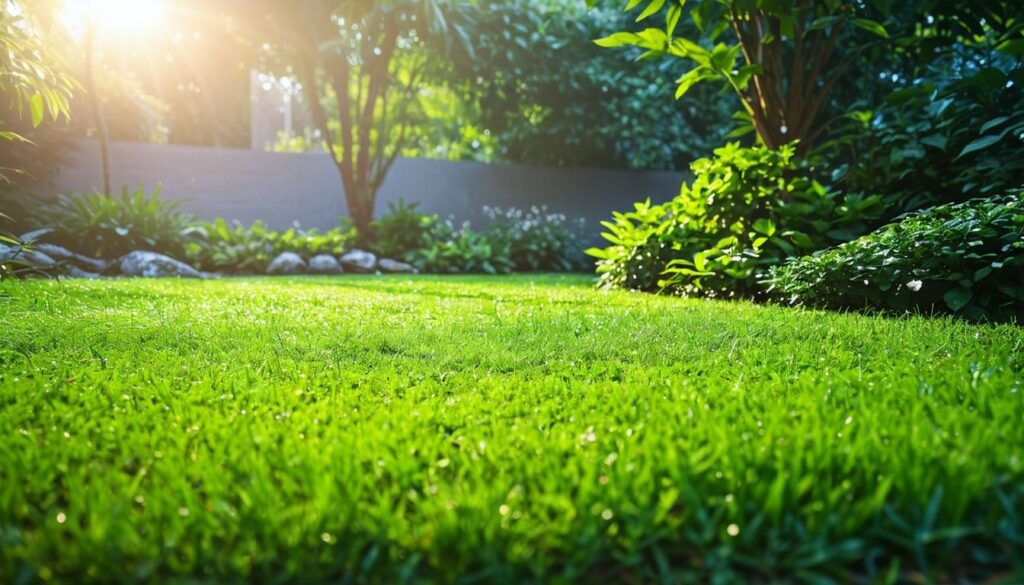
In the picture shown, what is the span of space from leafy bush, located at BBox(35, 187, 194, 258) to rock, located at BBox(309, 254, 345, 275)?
170 centimetres

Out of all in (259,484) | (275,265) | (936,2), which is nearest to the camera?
(259,484)

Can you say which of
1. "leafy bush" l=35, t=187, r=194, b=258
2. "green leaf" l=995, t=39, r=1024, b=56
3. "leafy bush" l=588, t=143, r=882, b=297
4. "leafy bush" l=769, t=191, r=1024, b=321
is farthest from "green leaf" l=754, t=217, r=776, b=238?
"leafy bush" l=35, t=187, r=194, b=258

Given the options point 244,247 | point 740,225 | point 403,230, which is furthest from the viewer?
point 403,230

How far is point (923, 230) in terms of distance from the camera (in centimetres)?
400

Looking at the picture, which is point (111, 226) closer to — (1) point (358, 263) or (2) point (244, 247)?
(2) point (244, 247)

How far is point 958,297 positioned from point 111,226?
906 centimetres

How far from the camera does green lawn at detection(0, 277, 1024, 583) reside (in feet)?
4.05

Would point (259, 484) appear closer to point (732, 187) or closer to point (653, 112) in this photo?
point (732, 187)

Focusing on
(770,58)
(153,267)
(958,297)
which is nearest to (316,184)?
(153,267)

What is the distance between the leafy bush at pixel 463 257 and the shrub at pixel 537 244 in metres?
0.26

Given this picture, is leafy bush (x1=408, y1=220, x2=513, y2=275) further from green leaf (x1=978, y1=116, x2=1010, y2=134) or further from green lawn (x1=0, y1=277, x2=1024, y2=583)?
green lawn (x1=0, y1=277, x2=1024, y2=583)

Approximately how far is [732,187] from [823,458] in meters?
4.31

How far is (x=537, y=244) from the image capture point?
11977mm

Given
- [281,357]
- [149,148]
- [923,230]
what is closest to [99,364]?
[281,357]
